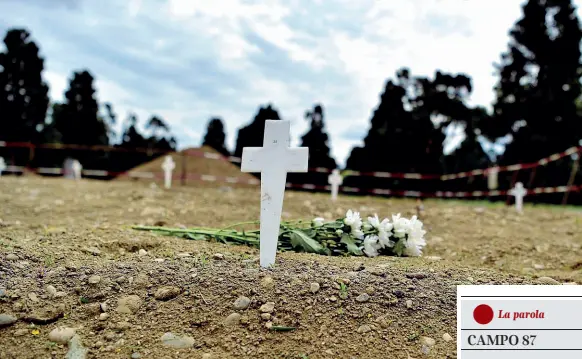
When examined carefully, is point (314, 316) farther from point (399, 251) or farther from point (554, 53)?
point (554, 53)

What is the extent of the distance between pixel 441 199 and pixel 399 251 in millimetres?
13358

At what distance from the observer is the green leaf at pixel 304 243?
11.7ft

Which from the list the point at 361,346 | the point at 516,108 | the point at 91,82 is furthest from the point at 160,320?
the point at 91,82

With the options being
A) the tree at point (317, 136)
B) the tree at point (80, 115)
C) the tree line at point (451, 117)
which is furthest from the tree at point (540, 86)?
the tree at point (80, 115)

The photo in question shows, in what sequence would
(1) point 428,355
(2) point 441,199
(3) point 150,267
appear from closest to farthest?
1. (1) point 428,355
2. (3) point 150,267
3. (2) point 441,199

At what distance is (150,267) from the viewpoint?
2.94 metres

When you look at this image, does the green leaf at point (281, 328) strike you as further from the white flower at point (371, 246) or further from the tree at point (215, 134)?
the tree at point (215, 134)

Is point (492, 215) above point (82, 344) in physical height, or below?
above

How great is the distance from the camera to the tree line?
A: 60.9 ft

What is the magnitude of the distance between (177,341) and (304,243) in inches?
55.3

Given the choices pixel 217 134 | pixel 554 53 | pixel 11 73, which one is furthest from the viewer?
pixel 217 134

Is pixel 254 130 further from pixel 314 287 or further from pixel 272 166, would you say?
pixel 314 287

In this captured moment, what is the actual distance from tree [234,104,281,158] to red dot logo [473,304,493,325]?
65.2 feet

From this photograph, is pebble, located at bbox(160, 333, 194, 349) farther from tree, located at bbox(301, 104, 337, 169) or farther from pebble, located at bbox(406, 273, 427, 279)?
tree, located at bbox(301, 104, 337, 169)
